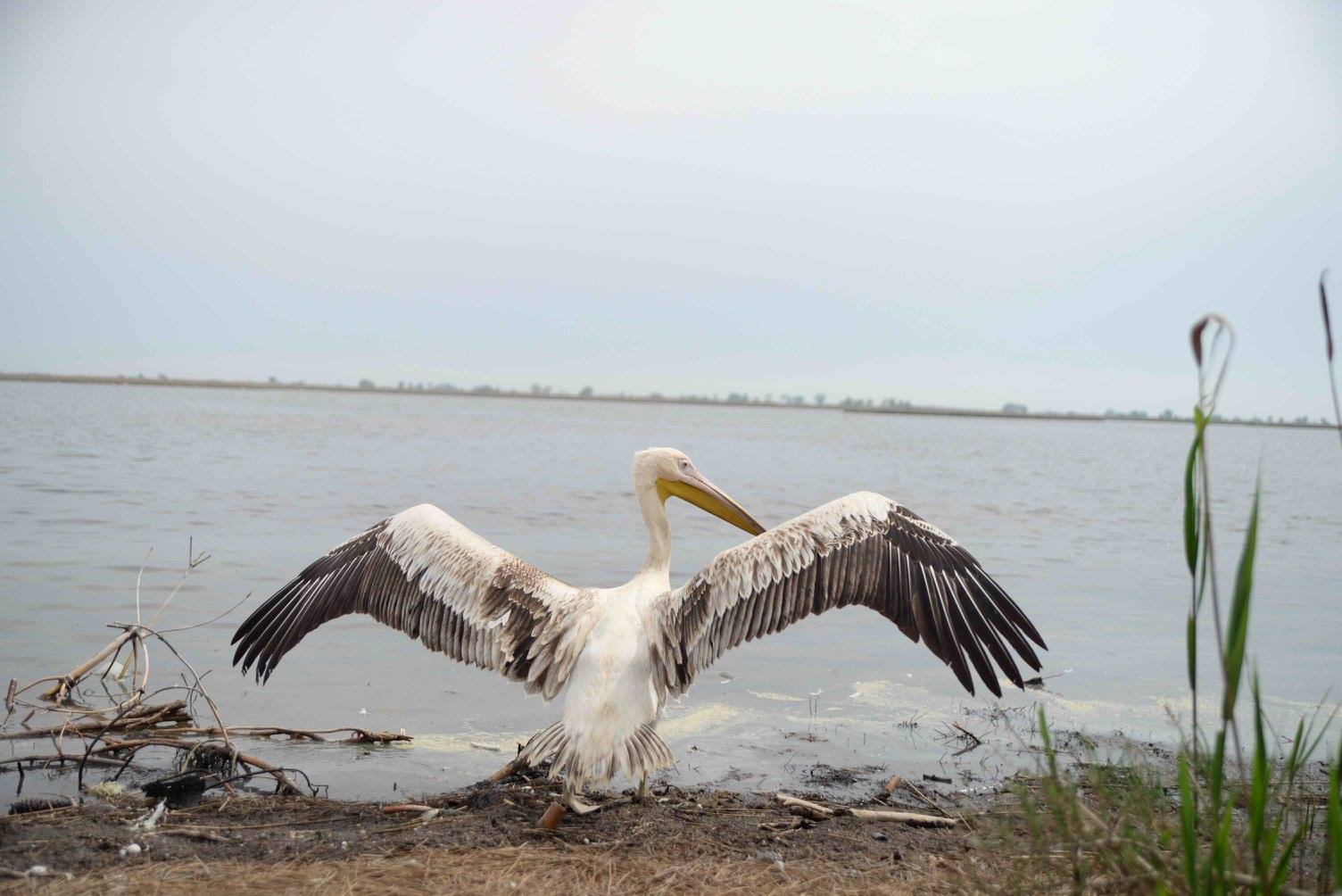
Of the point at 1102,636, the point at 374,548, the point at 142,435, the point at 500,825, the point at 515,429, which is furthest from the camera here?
the point at 515,429

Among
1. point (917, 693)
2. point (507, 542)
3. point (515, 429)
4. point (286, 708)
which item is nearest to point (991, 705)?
point (917, 693)

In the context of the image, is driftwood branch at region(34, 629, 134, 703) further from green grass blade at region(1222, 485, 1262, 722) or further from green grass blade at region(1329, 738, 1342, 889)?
green grass blade at region(1329, 738, 1342, 889)

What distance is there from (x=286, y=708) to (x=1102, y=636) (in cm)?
662

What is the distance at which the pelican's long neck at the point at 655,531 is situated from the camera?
5.21 m

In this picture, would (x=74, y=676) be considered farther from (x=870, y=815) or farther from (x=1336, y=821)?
(x=1336, y=821)

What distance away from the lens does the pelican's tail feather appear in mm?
3984

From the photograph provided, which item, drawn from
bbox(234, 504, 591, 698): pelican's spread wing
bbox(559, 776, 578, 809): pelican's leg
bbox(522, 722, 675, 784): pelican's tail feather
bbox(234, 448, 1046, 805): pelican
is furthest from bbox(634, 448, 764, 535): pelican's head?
bbox(559, 776, 578, 809): pelican's leg

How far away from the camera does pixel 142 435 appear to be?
27297 millimetres

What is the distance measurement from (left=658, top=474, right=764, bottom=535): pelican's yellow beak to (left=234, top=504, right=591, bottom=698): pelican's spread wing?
35.9 inches

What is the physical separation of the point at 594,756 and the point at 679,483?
188cm

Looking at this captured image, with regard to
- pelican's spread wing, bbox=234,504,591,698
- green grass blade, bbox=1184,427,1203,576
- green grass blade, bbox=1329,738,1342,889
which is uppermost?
green grass blade, bbox=1184,427,1203,576

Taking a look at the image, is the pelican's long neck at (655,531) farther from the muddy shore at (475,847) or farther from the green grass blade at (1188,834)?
the green grass blade at (1188,834)

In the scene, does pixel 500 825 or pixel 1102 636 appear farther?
pixel 1102 636

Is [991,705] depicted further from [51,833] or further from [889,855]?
[51,833]
